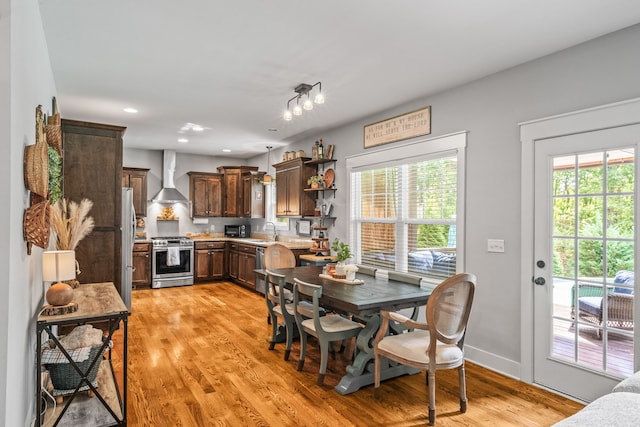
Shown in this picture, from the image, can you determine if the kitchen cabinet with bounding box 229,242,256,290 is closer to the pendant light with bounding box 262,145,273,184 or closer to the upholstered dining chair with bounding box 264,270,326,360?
the pendant light with bounding box 262,145,273,184

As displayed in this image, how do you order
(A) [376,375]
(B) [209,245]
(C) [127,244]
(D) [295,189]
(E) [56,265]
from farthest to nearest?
(B) [209,245] → (D) [295,189] → (C) [127,244] → (A) [376,375] → (E) [56,265]

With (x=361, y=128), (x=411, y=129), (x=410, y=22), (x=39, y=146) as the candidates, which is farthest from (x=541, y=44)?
(x=39, y=146)

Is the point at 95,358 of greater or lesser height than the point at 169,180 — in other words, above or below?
below

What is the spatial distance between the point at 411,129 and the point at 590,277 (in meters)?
2.28

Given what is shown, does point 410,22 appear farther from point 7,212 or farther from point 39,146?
point 7,212

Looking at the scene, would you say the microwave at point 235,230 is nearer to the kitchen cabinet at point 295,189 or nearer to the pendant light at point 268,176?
the pendant light at point 268,176

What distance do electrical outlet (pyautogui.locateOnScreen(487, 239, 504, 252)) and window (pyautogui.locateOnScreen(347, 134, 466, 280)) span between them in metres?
0.30

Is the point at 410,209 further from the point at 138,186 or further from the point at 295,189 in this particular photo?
the point at 138,186

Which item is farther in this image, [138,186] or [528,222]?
[138,186]

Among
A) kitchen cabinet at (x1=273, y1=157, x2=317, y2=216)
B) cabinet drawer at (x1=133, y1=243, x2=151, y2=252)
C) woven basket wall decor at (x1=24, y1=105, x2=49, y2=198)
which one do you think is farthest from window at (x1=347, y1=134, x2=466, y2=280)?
cabinet drawer at (x1=133, y1=243, x2=151, y2=252)

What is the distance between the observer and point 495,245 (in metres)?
3.41

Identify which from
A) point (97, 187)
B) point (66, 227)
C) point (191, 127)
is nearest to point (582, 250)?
point (66, 227)

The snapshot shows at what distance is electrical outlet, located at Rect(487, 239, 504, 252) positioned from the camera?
11.1ft

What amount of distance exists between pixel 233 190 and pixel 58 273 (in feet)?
19.1
